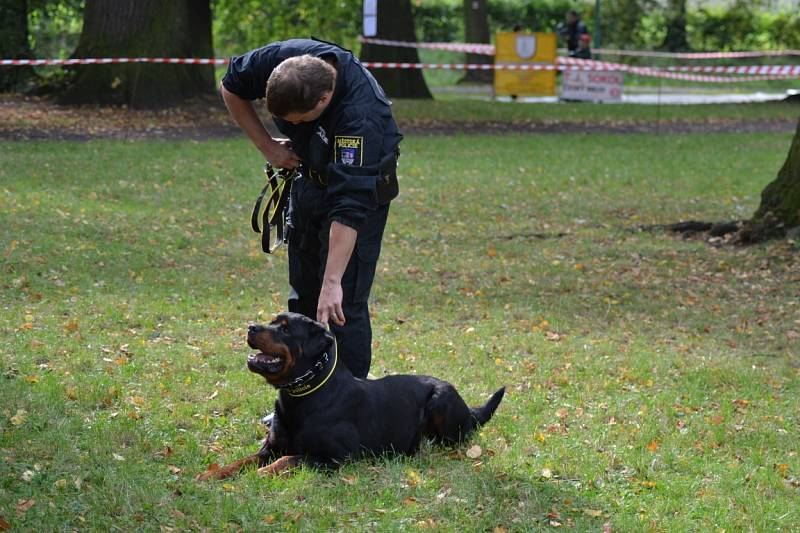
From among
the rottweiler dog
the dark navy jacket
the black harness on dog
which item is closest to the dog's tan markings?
the rottweiler dog

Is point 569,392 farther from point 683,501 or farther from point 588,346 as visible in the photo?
point 683,501

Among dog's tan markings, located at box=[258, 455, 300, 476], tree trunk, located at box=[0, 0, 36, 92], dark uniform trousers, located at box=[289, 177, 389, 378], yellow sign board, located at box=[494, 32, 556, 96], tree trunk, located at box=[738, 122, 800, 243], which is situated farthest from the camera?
yellow sign board, located at box=[494, 32, 556, 96]

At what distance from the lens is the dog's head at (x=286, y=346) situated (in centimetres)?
457

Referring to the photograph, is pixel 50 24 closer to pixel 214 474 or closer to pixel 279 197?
pixel 279 197

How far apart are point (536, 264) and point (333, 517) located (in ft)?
20.9

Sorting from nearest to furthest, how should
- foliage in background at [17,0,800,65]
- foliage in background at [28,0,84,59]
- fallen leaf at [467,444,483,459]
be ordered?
fallen leaf at [467,444,483,459]
foliage in background at [28,0,84,59]
foliage in background at [17,0,800,65]

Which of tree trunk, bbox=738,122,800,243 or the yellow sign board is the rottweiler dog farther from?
the yellow sign board

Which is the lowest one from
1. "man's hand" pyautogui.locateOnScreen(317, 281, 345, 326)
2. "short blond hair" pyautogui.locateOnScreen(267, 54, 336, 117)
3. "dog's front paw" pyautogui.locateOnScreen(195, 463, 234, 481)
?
"dog's front paw" pyautogui.locateOnScreen(195, 463, 234, 481)

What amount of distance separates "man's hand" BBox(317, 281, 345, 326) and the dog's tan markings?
2.10 ft

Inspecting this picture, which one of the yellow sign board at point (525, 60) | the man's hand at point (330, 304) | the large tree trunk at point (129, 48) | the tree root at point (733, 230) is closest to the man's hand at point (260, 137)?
the man's hand at point (330, 304)

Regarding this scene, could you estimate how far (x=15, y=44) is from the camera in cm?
1930

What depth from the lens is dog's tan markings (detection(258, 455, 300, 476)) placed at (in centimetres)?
475

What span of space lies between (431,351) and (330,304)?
8.74 feet

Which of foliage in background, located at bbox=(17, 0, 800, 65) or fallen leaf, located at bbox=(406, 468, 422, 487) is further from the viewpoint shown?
foliage in background, located at bbox=(17, 0, 800, 65)
